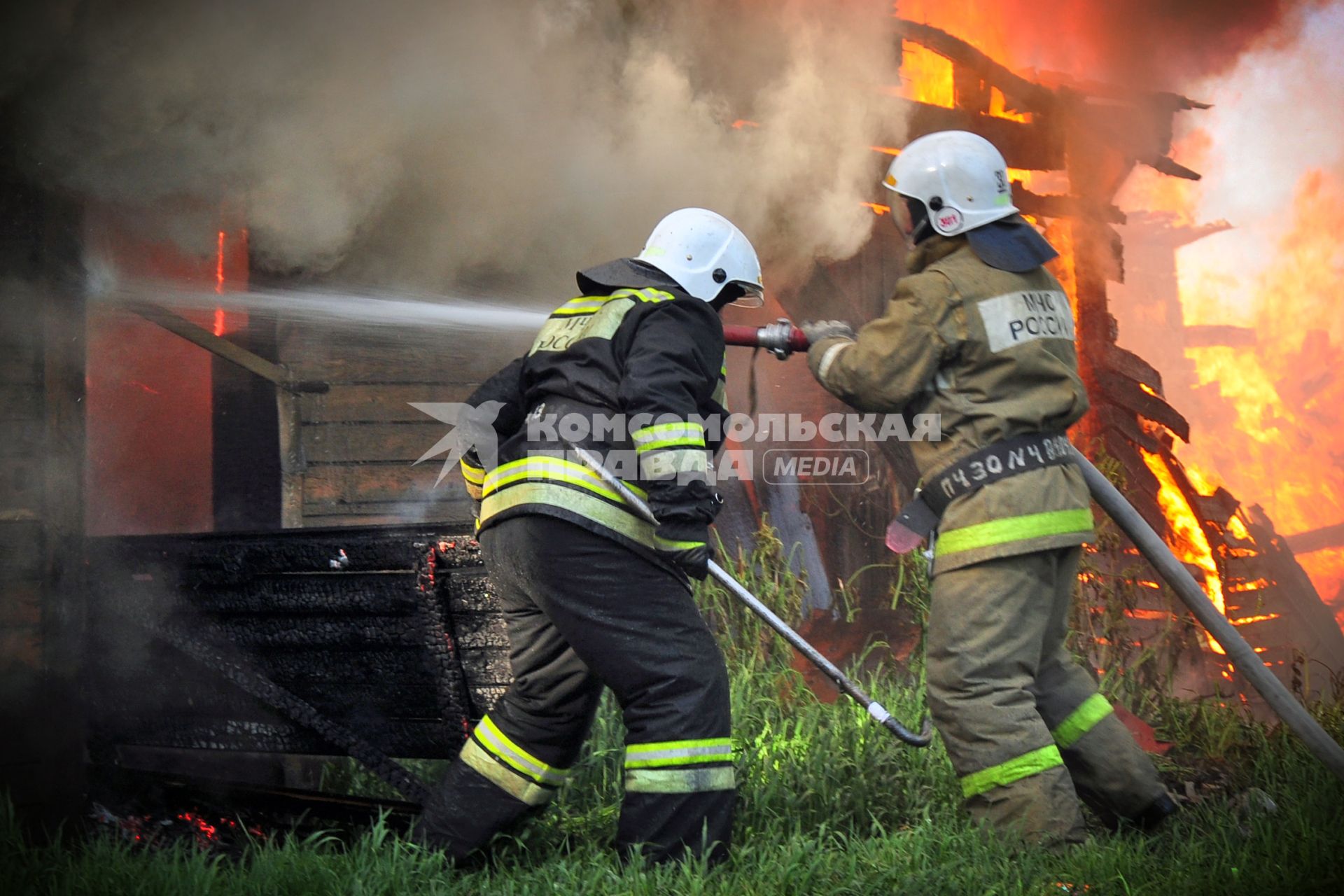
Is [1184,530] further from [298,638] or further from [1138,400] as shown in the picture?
[298,638]

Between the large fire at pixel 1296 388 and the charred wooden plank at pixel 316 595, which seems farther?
the large fire at pixel 1296 388

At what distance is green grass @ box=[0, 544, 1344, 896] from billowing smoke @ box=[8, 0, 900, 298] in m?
2.37

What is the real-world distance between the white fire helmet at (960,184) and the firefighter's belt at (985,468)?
0.63m

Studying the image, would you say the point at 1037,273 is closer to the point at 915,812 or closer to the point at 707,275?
the point at 707,275

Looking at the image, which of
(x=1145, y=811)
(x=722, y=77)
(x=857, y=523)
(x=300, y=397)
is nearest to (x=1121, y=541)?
(x=857, y=523)

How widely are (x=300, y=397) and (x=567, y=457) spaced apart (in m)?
2.48

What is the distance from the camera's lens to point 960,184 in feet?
9.53

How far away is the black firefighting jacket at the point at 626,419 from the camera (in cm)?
250

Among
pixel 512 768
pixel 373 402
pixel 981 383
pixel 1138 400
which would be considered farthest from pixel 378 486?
pixel 1138 400

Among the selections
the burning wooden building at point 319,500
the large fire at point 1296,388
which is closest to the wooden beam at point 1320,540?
the large fire at point 1296,388

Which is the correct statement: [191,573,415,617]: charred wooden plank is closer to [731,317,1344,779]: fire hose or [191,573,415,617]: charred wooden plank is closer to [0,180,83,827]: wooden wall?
[0,180,83,827]: wooden wall

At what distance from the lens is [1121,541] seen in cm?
504

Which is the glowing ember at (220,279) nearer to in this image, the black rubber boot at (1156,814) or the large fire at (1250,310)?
the large fire at (1250,310)

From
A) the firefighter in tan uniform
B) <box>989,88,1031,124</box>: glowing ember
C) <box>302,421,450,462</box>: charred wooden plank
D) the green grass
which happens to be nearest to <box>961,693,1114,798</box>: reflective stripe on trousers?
the firefighter in tan uniform
